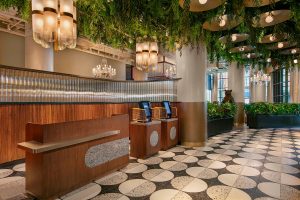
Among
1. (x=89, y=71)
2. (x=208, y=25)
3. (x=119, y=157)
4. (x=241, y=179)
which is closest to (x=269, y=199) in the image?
(x=241, y=179)

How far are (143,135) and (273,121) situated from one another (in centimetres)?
785

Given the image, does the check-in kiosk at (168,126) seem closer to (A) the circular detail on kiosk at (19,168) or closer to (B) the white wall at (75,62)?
(A) the circular detail on kiosk at (19,168)

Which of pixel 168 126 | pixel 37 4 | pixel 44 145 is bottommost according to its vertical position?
pixel 168 126

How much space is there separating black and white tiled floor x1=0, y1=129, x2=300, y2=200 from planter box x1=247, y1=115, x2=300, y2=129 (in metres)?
4.70

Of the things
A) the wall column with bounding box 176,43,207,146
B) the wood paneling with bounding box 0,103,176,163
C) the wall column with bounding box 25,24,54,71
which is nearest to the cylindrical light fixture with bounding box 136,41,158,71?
the wall column with bounding box 176,43,207,146

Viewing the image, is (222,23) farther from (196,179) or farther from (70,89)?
(70,89)

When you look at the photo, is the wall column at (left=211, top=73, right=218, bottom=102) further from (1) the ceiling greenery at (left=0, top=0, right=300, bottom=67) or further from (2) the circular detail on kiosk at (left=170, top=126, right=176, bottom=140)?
(2) the circular detail on kiosk at (left=170, top=126, right=176, bottom=140)

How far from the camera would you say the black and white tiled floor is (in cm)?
252

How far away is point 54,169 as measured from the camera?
2.33m

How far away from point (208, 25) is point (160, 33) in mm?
1833

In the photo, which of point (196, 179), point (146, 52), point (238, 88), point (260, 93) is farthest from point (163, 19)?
point (260, 93)

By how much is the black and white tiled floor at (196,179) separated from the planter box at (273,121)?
4.70 m

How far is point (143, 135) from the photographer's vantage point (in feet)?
13.3

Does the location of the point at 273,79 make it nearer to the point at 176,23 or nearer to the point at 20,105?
the point at 176,23
